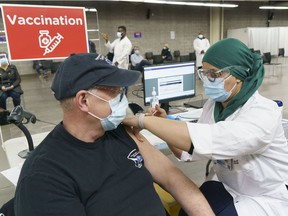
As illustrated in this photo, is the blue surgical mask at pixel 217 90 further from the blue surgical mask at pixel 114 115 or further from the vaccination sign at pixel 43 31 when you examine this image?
the vaccination sign at pixel 43 31

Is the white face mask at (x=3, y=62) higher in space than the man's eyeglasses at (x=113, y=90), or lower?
higher

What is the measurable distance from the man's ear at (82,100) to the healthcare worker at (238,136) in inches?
9.5

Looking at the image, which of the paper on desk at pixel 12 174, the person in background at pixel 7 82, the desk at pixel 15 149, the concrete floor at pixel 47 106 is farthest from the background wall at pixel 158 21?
the paper on desk at pixel 12 174

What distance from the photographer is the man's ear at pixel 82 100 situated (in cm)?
92

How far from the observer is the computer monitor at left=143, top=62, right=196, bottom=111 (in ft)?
7.20

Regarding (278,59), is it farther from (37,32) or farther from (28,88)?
(37,32)

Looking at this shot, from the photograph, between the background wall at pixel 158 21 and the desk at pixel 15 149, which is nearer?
the desk at pixel 15 149

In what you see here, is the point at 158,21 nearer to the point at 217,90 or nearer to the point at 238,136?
the point at 217,90

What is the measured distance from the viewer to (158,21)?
11.2 m

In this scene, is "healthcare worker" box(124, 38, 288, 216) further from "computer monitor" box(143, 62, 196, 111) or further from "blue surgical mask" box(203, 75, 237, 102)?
"computer monitor" box(143, 62, 196, 111)

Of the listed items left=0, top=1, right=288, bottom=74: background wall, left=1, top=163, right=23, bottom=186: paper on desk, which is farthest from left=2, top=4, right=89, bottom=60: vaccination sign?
left=0, top=1, right=288, bottom=74: background wall

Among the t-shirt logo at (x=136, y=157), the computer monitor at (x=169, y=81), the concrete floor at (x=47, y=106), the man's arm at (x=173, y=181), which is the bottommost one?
the concrete floor at (x=47, y=106)

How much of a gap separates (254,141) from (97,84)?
60 centimetres

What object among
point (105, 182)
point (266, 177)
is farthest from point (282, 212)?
point (105, 182)
